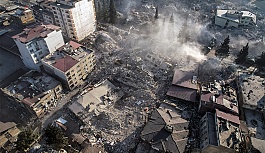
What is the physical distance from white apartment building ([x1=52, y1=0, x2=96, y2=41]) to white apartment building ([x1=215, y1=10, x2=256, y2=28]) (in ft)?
142

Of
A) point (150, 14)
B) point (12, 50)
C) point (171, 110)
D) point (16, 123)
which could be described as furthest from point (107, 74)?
point (150, 14)

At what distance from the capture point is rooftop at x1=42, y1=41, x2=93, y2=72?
4753 cm

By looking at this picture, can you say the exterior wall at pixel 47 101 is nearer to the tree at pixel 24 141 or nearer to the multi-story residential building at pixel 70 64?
the multi-story residential building at pixel 70 64

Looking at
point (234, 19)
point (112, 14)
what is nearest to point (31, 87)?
point (112, 14)

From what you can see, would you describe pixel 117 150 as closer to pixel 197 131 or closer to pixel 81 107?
pixel 81 107

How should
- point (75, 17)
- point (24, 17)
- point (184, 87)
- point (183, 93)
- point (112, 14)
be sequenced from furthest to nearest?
point (112, 14) < point (24, 17) < point (75, 17) < point (184, 87) < point (183, 93)

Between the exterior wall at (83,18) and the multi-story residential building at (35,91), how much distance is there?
18.4 metres

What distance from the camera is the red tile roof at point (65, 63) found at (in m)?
46.9

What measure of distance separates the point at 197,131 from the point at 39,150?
29.3 m

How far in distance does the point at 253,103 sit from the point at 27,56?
51582 millimetres

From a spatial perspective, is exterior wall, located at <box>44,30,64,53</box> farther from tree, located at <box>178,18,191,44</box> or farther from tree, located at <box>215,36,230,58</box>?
tree, located at <box>215,36,230,58</box>

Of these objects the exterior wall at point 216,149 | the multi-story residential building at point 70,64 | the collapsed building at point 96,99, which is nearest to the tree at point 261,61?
the exterior wall at point 216,149

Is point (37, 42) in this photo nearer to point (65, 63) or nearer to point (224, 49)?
point (65, 63)

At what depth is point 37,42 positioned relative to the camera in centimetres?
4978
